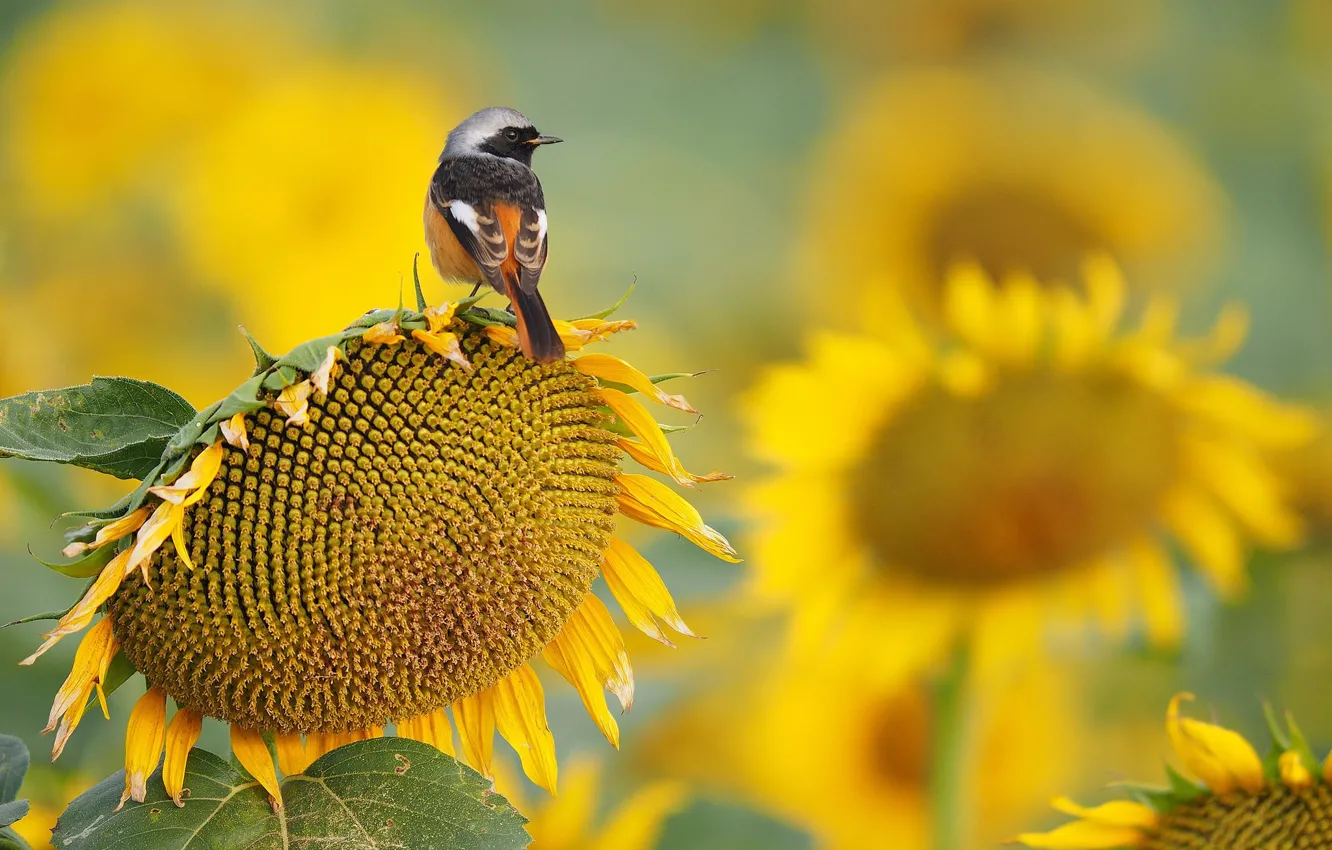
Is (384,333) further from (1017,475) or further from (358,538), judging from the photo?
(1017,475)

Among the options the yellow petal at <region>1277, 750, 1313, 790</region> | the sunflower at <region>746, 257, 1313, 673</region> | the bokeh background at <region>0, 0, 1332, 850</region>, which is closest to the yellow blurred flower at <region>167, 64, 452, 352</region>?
the bokeh background at <region>0, 0, 1332, 850</region>

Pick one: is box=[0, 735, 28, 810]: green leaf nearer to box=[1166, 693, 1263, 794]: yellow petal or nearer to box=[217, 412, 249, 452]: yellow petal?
box=[217, 412, 249, 452]: yellow petal

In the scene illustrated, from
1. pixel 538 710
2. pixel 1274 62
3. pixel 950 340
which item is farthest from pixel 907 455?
pixel 1274 62

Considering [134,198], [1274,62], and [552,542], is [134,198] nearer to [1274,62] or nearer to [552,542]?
[552,542]

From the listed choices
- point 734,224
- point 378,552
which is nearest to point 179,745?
point 378,552

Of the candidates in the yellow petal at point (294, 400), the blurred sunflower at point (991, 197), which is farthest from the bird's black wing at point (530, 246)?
the blurred sunflower at point (991, 197)
